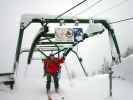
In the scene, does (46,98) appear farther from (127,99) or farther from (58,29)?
(127,99)

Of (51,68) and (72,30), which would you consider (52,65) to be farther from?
(72,30)

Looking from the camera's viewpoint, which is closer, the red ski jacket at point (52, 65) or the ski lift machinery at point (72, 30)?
the ski lift machinery at point (72, 30)

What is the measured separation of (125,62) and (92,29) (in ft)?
17.2

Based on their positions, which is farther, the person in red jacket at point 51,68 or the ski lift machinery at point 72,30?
the person in red jacket at point 51,68

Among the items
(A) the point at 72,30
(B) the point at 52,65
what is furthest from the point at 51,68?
(A) the point at 72,30

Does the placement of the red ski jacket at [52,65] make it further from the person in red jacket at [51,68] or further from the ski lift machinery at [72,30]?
the ski lift machinery at [72,30]

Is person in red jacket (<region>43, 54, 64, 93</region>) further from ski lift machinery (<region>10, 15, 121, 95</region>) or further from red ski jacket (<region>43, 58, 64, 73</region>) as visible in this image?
ski lift machinery (<region>10, 15, 121, 95</region>)

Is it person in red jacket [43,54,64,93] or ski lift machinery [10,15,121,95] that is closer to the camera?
ski lift machinery [10,15,121,95]

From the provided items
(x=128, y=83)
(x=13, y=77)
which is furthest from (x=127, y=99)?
(x=13, y=77)

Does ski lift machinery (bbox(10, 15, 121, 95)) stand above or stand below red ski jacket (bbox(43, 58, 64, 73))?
above

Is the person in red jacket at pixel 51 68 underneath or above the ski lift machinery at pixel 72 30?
underneath

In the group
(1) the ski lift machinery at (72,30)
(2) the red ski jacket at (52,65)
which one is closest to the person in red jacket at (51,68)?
(2) the red ski jacket at (52,65)

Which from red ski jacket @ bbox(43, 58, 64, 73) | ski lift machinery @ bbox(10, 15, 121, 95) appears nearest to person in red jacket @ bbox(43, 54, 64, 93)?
red ski jacket @ bbox(43, 58, 64, 73)

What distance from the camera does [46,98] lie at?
1111cm
